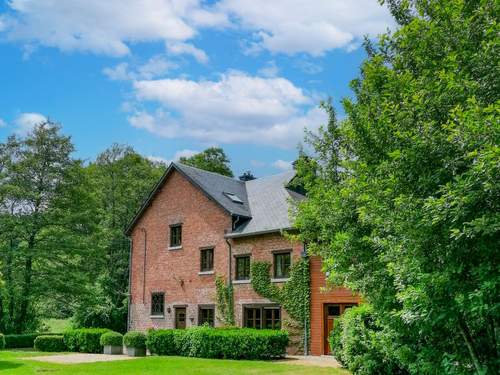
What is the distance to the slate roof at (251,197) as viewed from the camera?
2605cm

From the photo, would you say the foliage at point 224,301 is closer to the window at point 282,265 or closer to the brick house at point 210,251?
the brick house at point 210,251

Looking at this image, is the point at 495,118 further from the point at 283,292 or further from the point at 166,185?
A: the point at 166,185

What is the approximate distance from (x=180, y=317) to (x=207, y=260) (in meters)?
3.48

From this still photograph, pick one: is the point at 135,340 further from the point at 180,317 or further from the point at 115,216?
the point at 115,216

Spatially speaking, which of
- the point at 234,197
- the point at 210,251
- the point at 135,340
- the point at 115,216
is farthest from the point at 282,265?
the point at 115,216

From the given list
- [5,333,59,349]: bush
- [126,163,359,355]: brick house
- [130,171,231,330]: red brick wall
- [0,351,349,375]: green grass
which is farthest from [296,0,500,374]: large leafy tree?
[5,333,59,349]: bush

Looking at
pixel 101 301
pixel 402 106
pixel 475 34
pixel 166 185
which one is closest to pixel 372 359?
pixel 402 106

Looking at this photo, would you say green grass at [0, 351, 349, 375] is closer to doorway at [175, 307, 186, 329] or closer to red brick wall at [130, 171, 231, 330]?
red brick wall at [130, 171, 231, 330]

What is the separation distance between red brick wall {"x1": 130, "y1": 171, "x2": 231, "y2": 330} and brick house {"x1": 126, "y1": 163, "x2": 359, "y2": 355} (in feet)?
0.17

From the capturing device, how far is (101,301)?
36.8 meters

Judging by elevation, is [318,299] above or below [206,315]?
above

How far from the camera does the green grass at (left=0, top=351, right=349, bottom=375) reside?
15667 millimetres

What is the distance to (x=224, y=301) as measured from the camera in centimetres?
2645

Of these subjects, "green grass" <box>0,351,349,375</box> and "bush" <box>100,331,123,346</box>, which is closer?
"green grass" <box>0,351,349,375</box>
